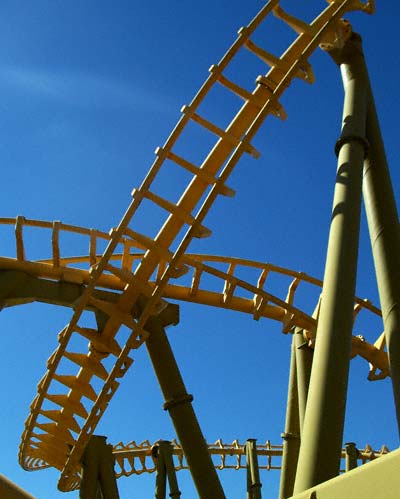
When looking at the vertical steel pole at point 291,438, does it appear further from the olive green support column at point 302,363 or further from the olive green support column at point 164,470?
the olive green support column at point 164,470

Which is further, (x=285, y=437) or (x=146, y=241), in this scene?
(x=285, y=437)

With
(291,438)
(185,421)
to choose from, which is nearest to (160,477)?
(291,438)

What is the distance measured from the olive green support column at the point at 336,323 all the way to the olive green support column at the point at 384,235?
0.28 metres

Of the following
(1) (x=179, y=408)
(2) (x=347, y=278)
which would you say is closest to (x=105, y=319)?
(1) (x=179, y=408)

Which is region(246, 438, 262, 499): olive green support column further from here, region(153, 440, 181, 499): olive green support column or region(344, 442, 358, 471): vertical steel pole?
region(153, 440, 181, 499): olive green support column

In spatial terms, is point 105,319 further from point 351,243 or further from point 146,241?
point 351,243

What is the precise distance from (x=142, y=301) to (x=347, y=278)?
3.47m

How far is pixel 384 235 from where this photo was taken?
228 inches

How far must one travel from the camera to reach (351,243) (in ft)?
17.3

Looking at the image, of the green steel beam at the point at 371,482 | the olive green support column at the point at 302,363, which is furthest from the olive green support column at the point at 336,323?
the olive green support column at the point at 302,363

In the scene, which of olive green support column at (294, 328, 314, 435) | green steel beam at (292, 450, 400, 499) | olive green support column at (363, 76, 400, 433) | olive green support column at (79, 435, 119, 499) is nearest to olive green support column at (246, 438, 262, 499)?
olive green support column at (294, 328, 314, 435)

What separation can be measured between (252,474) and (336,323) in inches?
294

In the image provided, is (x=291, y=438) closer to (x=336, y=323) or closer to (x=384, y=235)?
(x=384, y=235)

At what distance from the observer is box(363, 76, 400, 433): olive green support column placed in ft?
17.6
